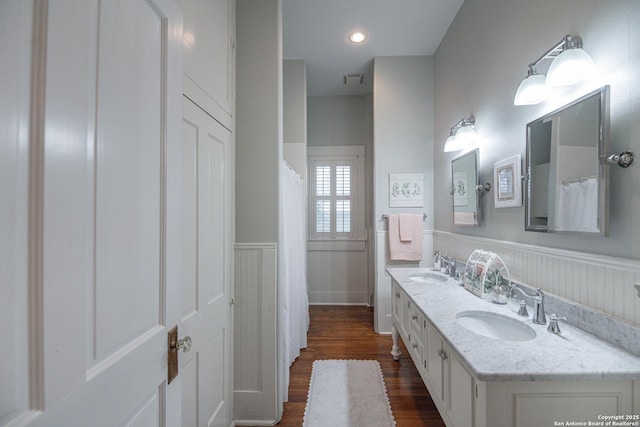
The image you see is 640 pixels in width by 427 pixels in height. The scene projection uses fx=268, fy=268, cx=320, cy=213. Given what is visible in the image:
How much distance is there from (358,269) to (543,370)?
120 inches

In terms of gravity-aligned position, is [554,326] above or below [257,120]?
below

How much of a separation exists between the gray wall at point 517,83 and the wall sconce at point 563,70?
0.05 metres

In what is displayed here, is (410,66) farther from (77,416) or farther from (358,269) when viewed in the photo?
(77,416)

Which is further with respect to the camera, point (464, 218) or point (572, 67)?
point (464, 218)

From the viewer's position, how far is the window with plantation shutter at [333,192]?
3906 millimetres

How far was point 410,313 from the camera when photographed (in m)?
1.79

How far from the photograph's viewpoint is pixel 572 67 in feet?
3.59

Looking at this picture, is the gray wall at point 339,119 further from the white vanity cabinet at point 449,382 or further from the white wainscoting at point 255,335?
the white vanity cabinet at point 449,382

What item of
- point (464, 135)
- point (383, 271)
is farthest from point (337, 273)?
point (464, 135)

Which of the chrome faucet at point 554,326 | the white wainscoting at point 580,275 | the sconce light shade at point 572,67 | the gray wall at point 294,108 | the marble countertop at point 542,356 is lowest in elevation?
the marble countertop at point 542,356

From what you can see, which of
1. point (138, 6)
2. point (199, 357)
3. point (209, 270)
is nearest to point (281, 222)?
point (209, 270)

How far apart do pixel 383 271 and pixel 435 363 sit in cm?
159

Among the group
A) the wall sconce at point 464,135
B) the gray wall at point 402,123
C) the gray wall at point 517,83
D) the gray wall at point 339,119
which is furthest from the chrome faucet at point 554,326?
the gray wall at point 339,119

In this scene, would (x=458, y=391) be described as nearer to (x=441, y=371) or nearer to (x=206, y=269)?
(x=441, y=371)
